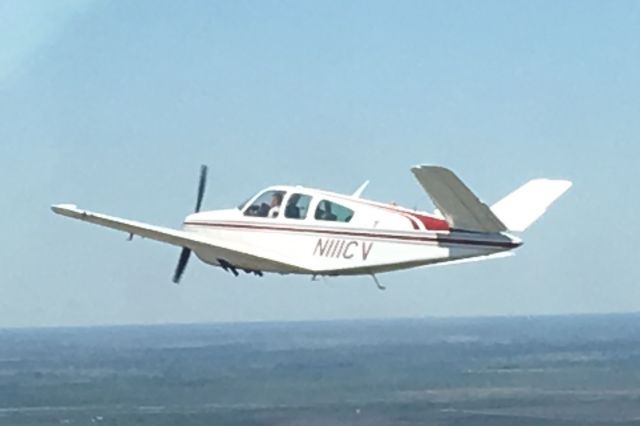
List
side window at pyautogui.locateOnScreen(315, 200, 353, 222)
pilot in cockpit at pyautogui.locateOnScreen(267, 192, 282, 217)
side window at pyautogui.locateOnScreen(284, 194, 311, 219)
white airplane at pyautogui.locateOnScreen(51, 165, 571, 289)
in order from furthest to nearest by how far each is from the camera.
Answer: pilot in cockpit at pyautogui.locateOnScreen(267, 192, 282, 217) → side window at pyautogui.locateOnScreen(284, 194, 311, 219) → side window at pyautogui.locateOnScreen(315, 200, 353, 222) → white airplane at pyautogui.locateOnScreen(51, 165, 571, 289)

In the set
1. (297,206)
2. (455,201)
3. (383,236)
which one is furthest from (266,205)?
(455,201)

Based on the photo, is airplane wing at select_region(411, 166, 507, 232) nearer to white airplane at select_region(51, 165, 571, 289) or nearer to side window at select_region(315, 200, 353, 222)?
white airplane at select_region(51, 165, 571, 289)

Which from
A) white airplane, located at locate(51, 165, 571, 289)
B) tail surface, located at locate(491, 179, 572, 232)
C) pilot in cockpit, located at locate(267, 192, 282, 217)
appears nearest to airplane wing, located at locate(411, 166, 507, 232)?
white airplane, located at locate(51, 165, 571, 289)

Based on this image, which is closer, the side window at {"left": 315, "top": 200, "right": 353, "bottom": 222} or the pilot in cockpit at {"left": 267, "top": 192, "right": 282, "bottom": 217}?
the side window at {"left": 315, "top": 200, "right": 353, "bottom": 222}

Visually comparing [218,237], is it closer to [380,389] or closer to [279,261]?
[279,261]

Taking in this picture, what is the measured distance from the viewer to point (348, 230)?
25.8m

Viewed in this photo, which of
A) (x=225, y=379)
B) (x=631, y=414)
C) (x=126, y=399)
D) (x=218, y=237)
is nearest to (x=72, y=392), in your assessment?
(x=126, y=399)

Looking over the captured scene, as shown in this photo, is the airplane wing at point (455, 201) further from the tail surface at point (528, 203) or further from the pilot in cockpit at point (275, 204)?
the pilot in cockpit at point (275, 204)

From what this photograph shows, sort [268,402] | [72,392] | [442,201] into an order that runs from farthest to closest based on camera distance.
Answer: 1. [72,392]
2. [268,402]
3. [442,201]

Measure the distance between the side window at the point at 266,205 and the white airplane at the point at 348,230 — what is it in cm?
2

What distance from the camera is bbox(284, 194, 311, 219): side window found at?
2645 cm

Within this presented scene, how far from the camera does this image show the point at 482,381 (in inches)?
7234

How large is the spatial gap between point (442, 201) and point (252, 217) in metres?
5.11

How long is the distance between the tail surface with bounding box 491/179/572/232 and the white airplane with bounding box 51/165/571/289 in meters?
0.02
